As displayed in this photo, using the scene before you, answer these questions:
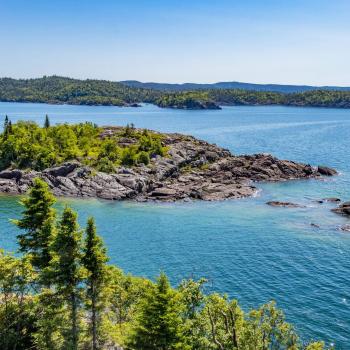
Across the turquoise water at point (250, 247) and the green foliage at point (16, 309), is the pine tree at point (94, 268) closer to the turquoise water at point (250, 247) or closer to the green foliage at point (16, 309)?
the green foliage at point (16, 309)

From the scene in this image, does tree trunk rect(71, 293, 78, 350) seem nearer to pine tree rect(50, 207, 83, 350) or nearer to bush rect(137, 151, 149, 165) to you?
pine tree rect(50, 207, 83, 350)

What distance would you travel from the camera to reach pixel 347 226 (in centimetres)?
9381

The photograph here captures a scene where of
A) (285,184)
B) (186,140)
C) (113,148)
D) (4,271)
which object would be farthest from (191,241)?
(186,140)

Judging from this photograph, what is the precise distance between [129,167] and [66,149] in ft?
79.8

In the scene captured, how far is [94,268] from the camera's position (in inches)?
1654

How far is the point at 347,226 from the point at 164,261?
43.1 meters

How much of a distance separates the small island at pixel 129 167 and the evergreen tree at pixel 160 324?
78125 millimetres

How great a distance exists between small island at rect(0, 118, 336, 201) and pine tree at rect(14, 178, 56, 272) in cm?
6718

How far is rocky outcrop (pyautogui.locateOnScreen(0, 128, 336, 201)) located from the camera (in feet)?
391

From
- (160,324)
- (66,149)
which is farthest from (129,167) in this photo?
(160,324)

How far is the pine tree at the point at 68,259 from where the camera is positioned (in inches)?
1614

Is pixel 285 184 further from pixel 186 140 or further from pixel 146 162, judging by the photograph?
pixel 186 140

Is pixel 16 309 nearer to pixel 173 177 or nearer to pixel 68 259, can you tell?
pixel 68 259

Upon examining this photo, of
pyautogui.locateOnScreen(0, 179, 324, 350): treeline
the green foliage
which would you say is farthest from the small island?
pyautogui.locateOnScreen(0, 179, 324, 350): treeline
